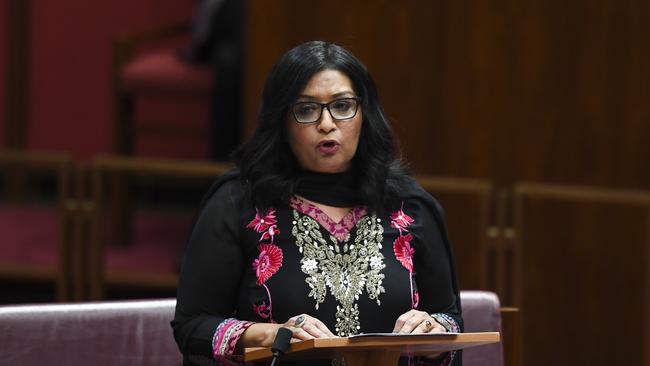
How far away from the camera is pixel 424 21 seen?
3.75 meters

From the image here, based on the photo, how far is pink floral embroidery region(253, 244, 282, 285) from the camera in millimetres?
2229

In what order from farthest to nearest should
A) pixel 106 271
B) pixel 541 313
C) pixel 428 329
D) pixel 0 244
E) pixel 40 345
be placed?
pixel 0 244, pixel 106 271, pixel 541 313, pixel 40 345, pixel 428 329

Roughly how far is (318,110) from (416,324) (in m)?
0.36

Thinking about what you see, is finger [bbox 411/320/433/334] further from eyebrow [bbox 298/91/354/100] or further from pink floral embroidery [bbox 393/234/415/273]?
eyebrow [bbox 298/91/354/100]

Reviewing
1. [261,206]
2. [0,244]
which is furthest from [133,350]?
[0,244]

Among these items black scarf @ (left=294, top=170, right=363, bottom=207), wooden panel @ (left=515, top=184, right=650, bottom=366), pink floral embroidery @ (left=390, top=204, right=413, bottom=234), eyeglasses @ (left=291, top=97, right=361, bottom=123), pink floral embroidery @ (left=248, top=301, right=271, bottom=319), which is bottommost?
wooden panel @ (left=515, top=184, right=650, bottom=366)

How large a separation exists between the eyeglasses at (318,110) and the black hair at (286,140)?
0.06ft

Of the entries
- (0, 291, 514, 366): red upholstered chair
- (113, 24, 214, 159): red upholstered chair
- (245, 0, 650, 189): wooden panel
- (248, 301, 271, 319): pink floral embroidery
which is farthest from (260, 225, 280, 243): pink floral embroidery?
(113, 24, 214, 159): red upholstered chair

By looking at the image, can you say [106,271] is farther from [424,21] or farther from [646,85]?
[646,85]

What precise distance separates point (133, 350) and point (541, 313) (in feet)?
4.39

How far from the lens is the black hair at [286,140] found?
88.3 inches

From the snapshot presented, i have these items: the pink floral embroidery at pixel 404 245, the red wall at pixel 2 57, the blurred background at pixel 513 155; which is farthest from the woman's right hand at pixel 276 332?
the red wall at pixel 2 57

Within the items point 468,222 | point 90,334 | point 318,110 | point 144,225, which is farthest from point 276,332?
point 144,225

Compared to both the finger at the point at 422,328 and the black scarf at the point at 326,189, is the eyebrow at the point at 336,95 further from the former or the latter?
the finger at the point at 422,328
